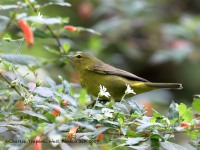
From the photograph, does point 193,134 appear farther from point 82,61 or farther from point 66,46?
point 82,61

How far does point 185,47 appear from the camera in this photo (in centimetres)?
741

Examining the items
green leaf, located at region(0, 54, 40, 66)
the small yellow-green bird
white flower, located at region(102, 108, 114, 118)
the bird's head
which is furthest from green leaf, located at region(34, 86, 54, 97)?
the bird's head

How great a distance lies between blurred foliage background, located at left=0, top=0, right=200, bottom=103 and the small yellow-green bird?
1.24 metres

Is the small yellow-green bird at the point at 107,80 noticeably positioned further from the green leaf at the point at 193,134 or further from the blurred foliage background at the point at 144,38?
the green leaf at the point at 193,134

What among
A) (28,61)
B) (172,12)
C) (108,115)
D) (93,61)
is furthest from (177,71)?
(108,115)

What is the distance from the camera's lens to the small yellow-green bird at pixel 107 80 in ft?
15.3

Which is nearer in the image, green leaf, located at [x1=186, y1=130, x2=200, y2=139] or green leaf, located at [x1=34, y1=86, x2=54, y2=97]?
green leaf, located at [x1=186, y1=130, x2=200, y2=139]

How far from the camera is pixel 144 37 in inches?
330

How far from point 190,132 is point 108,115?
50 centimetres

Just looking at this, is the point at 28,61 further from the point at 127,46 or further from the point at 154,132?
the point at 127,46

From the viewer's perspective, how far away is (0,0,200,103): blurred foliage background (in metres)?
7.36

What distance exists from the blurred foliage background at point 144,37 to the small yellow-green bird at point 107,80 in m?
1.24

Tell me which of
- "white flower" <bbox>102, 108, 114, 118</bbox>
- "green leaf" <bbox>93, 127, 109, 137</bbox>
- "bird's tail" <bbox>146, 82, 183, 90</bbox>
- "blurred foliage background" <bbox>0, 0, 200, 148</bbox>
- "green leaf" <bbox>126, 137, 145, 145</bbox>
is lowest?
"green leaf" <bbox>126, 137, 145, 145</bbox>

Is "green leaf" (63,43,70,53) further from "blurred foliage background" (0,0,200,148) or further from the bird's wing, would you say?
"blurred foliage background" (0,0,200,148)
